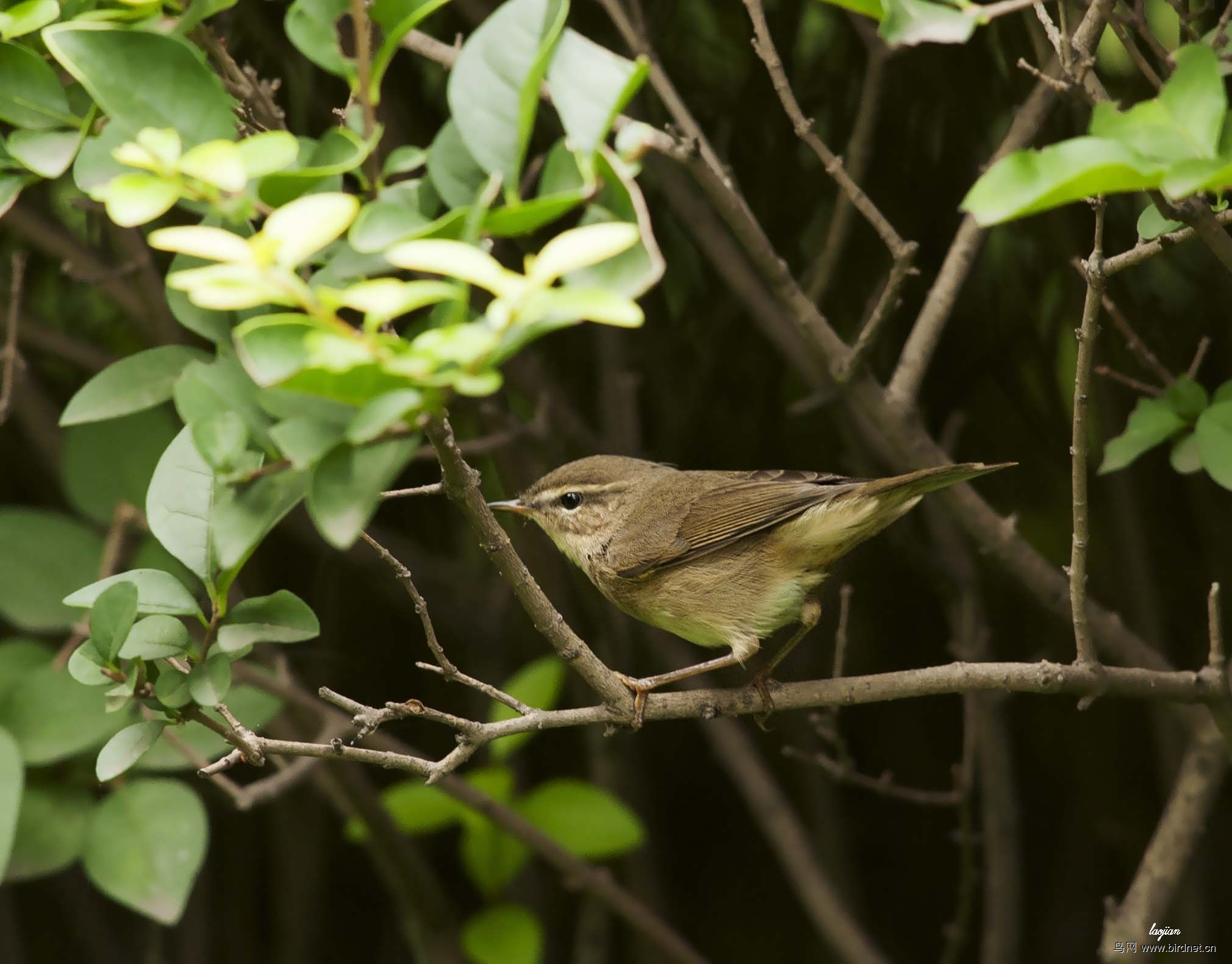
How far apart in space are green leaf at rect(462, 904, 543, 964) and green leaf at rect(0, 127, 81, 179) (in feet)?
8.35

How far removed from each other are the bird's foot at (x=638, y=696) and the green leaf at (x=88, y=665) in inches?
39.4

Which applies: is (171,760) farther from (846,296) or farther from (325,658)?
(846,296)

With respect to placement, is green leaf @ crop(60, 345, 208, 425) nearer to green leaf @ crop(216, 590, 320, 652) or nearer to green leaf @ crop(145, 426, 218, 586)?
green leaf @ crop(145, 426, 218, 586)

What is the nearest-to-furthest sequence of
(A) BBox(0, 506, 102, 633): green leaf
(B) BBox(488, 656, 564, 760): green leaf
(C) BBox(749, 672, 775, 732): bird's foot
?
1. (C) BBox(749, 672, 775, 732): bird's foot
2. (A) BBox(0, 506, 102, 633): green leaf
3. (B) BBox(488, 656, 564, 760): green leaf

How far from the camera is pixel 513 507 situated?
3.46 metres

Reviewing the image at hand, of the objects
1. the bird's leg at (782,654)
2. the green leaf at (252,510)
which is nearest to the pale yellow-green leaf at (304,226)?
the green leaf at (252,510)

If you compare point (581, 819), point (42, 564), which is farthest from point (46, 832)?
point (581, 819)

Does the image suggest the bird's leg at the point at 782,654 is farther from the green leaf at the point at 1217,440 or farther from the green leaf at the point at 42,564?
the green leaf at the point at 42,564

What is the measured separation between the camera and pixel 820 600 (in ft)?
11.1

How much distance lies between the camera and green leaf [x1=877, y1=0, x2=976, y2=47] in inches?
58.8

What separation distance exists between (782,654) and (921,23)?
1.89 metres

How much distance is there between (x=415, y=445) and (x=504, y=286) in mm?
233

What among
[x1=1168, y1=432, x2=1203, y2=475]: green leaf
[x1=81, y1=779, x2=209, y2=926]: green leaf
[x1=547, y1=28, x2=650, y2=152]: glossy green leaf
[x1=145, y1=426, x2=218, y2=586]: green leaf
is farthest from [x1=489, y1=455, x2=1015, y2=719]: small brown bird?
[x1=547, y1=28, x2=650, y2=152]: glossy green leaf

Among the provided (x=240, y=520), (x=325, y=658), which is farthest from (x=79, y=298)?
(x=240, y=520)
